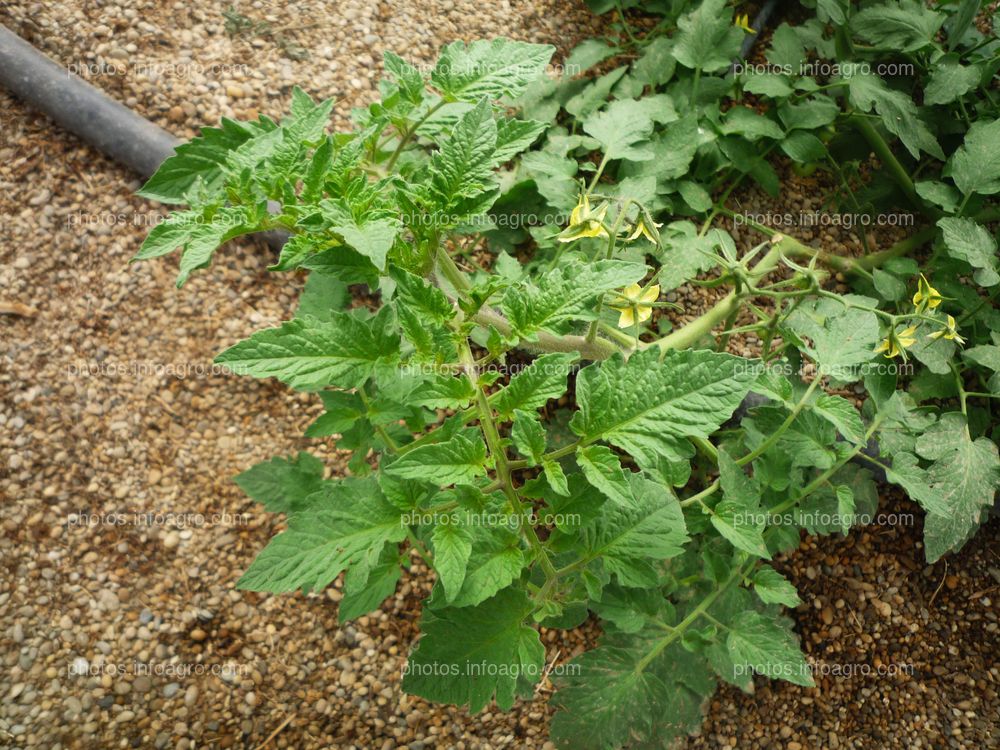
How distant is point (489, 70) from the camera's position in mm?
1569

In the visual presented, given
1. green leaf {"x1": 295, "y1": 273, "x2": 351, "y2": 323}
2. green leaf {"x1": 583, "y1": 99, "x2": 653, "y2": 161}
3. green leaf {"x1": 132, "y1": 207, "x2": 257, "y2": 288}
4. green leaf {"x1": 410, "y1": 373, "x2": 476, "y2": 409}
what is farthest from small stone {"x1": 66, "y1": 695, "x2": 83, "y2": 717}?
green leaf {"x1": 583, "y1": 99, "x2": 653, "y2": 161}

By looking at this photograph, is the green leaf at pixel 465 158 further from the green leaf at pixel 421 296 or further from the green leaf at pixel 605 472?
the green leaf at pixel 605 472

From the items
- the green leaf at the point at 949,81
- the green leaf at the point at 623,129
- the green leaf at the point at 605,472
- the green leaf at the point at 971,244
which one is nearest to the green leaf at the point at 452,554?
the green leaf at the point at 605,472

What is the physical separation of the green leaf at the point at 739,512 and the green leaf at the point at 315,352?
75 cm

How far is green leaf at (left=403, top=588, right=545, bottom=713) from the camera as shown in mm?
1399

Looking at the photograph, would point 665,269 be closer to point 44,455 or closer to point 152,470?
point 152,470

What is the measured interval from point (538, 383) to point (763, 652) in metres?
0.79

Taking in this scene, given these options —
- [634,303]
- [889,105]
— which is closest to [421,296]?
[634,303]

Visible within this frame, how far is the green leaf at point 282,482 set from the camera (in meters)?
1.84

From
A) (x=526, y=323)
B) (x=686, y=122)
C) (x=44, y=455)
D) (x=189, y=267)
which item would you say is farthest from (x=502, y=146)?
(x=44, y=455)

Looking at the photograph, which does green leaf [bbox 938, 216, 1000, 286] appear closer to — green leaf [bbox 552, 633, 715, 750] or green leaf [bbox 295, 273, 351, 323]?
green leaf [bbox 552, 633, 715, 750]

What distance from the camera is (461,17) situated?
2.75 m

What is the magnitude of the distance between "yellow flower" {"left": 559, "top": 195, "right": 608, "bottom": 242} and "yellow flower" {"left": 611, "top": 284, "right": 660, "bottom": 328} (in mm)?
165

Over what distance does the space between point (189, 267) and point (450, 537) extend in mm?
620
